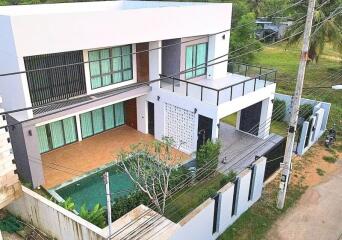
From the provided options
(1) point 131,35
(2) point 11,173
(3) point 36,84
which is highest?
(1) point 131,35

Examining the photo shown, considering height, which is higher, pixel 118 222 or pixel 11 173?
pixel 11 173

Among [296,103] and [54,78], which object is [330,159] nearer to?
[296,103]

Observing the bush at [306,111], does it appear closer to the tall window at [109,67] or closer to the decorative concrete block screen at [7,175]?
the tall window at [109,67]

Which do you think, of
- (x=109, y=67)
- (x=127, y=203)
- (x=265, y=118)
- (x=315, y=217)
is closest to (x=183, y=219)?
(x=127, y=203)

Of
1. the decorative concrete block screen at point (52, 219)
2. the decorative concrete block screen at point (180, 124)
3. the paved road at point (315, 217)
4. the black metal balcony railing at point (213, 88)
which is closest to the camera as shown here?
the decorative concrete block screen at point (52, 219)

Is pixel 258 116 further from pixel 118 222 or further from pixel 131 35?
pixel 118 222

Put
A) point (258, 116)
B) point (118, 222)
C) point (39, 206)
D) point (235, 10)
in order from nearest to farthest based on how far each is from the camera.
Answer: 1. point (118, 222)
2. point (39, 206)
3. point (258, 116)
4. point (235, 10)

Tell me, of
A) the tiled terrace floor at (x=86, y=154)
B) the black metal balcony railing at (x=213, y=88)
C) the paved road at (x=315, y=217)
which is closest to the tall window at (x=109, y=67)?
the black metal balcony railing at (x=213, y=88)

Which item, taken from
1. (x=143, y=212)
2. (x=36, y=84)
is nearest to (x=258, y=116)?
(x=143, y=212)
